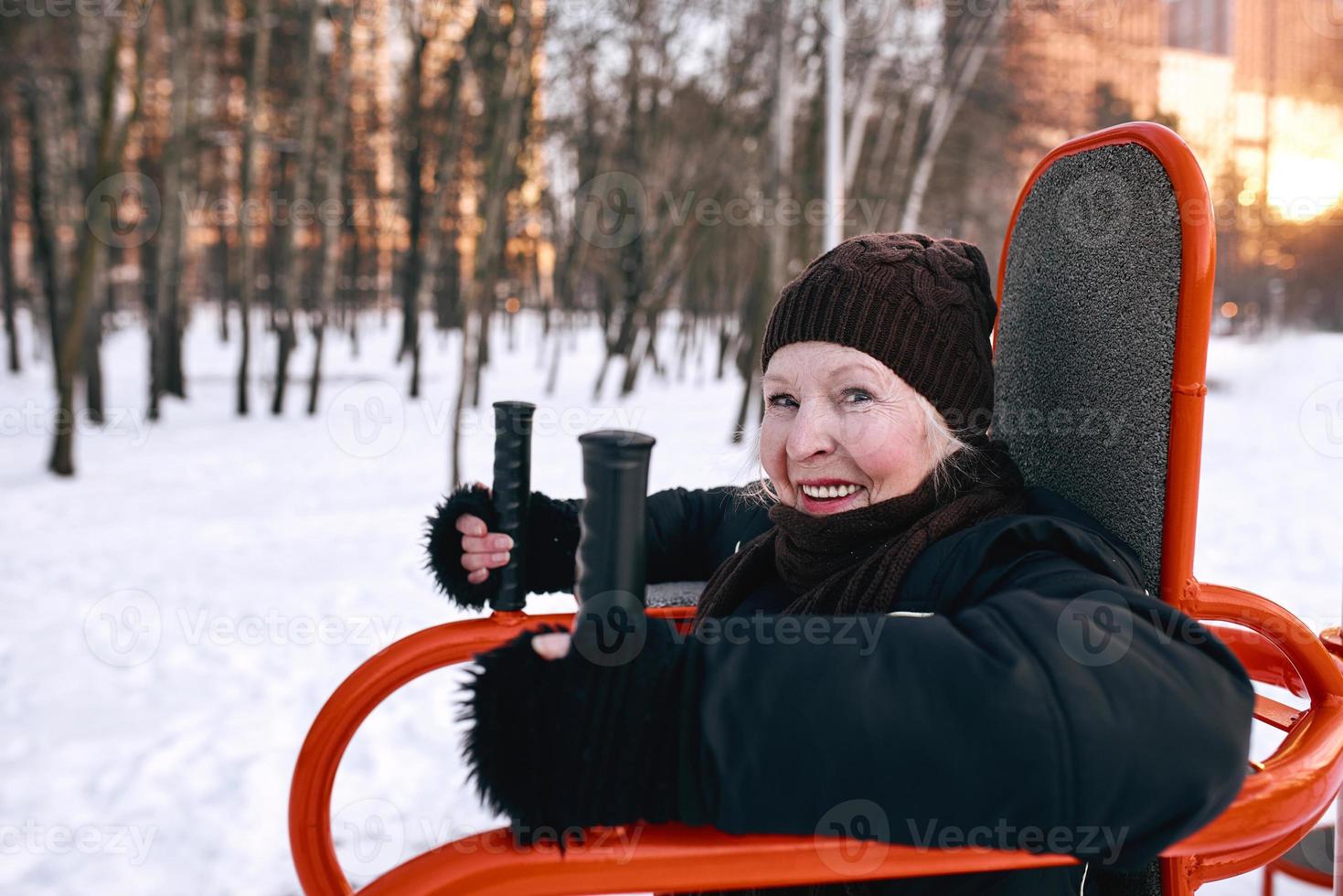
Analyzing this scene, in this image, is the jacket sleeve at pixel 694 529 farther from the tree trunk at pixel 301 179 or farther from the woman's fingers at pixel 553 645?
the tree trunk at pixel 301 179

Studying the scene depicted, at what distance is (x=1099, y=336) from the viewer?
1.39 metres

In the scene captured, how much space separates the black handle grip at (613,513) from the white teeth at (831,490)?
0.61 metres

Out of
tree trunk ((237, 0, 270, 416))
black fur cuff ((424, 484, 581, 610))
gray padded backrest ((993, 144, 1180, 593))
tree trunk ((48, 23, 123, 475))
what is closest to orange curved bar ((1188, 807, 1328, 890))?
gray padded backrest ((993, 144, 1180, 593))

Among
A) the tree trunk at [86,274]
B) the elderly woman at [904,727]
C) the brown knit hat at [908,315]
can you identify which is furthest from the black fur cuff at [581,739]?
the tree trunk at [86,274]

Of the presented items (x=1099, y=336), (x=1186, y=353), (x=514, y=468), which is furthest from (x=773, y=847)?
(x=1099, y=336)

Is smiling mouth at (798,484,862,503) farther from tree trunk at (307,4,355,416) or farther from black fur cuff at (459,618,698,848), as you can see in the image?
tree trunk at (307,4,355,416)

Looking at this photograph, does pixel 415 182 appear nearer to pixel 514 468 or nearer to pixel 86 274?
pixel 86 274

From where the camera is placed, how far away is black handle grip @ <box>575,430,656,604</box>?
0.85m

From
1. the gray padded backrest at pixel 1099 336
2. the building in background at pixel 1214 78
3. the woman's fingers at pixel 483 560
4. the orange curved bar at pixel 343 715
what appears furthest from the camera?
the building in background at pixel 1214 78

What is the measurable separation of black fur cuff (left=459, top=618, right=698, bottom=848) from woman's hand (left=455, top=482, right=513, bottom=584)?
2.61ft

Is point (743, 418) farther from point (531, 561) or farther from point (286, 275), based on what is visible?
point (531, 561)

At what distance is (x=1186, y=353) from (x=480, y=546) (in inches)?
45.2

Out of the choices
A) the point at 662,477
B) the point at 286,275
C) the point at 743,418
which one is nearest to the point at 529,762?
the point at 662,477

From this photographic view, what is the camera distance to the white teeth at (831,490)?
1434 millimetres
